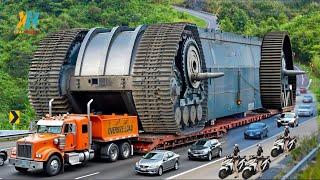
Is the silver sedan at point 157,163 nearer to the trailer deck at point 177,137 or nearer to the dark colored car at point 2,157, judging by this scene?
the trailer deck at point 177,137

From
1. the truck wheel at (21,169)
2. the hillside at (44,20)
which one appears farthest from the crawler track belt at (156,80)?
the hillside at (44,20)

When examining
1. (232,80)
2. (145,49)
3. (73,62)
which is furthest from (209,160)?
(232,80)

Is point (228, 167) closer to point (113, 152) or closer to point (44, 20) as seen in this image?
point (113, 152)

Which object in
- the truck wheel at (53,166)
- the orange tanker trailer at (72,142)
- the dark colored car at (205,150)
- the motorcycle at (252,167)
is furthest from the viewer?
the dark colored car at (205,150)

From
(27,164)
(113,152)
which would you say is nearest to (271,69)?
(113,152)

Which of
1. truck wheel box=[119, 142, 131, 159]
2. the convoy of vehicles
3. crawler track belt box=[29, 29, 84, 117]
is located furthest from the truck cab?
the convoy of vehicles

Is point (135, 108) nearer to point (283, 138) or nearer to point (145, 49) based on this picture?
point (145, 49)

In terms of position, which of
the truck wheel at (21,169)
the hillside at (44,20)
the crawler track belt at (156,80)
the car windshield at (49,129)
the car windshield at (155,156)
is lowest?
the truck wheel at (21,169)

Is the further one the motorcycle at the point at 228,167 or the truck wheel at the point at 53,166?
the truck wheel at the point at 53,166
